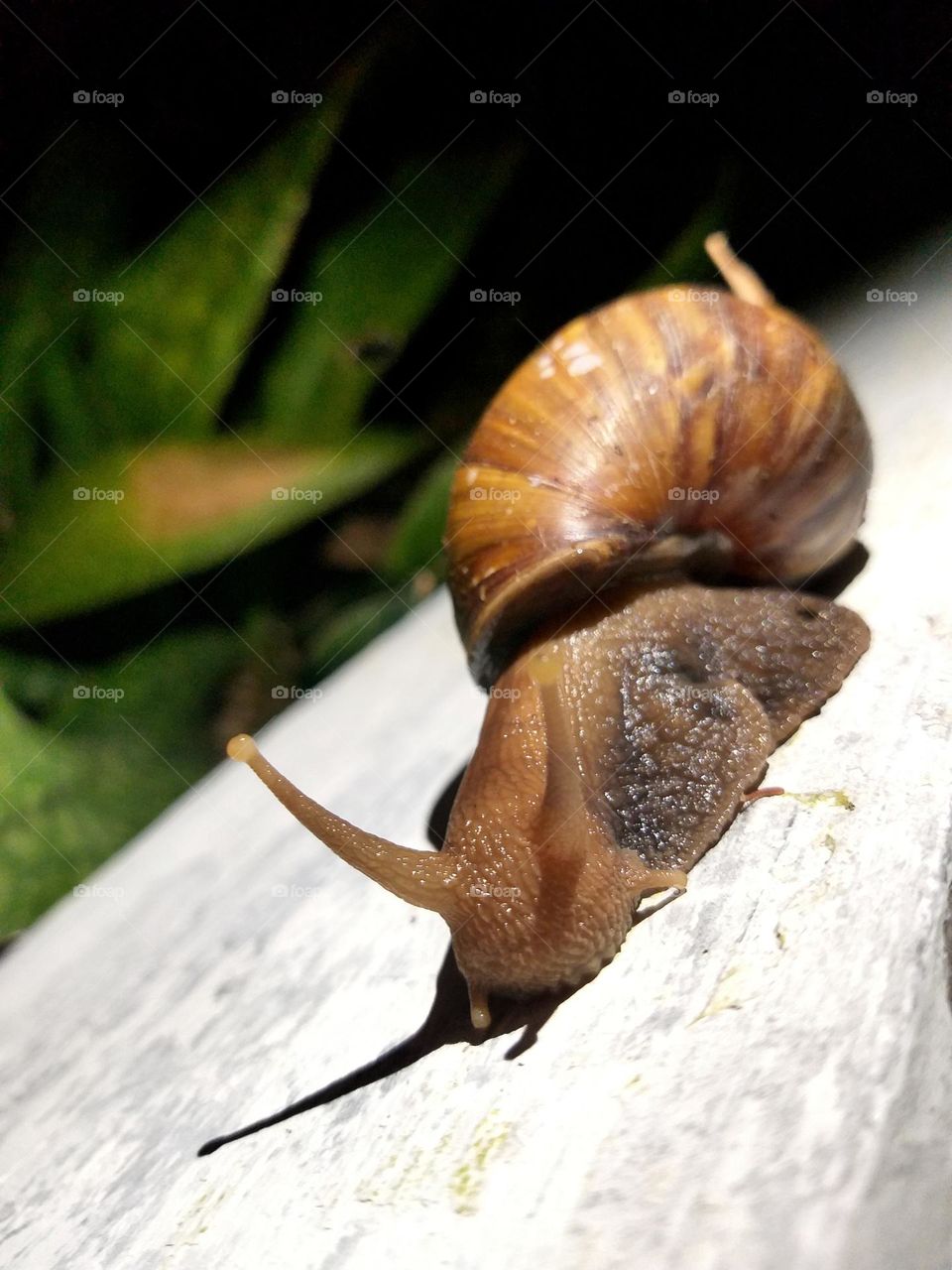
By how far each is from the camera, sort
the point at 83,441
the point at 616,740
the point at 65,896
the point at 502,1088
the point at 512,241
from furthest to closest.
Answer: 1. the point at 512,241
2. the point at 83,441
3. the point at 65,896
4. the point at 616,740
5. the point at 502,1088

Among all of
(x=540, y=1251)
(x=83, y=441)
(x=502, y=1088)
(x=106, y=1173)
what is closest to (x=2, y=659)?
(x=83, y=441)

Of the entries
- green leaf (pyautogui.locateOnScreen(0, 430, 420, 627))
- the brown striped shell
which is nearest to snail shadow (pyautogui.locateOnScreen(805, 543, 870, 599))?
the brown striped shell

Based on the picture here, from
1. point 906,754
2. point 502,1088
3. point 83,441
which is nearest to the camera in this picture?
point 502,1088

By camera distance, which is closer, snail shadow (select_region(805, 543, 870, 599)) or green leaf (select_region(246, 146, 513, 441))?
snail shadow (select_region(805, 543, 870, 599))

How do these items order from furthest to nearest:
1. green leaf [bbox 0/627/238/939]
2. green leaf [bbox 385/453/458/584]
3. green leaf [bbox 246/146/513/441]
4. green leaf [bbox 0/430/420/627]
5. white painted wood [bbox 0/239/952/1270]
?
green leaf [bbox 385/453/458/584], green leaf [bbox 246/146/513/441], green leaf [bbox 0/430/420/627], green leaf [bbox 0/627/238/939], white painted wood [bbox 0/239/952/1270]

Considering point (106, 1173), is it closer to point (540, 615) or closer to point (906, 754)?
point (540, 615)

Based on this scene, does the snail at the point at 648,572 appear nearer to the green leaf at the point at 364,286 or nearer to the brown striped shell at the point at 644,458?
the brown striped shell at the point at 644,458

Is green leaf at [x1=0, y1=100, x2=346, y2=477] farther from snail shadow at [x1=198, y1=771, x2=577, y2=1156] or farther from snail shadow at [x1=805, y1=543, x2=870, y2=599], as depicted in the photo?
snail shadow at [x1=198, y1=771, x2=577, y2=1156]
